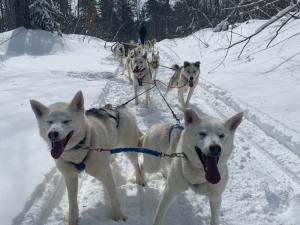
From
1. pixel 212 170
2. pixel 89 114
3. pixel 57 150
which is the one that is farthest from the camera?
pixel 89 114

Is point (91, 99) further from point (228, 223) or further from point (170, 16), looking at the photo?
point (170, 16)

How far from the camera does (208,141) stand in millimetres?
2840

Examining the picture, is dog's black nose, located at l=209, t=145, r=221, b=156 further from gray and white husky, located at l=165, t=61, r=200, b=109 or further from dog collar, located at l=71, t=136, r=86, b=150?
gray and white husky, located at l=165, t=61, r=200, b=109

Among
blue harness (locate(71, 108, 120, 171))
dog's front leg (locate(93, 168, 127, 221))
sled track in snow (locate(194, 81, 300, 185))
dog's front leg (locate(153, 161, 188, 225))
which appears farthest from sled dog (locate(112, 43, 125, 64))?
dog's front leg (locate(153, 161, 188, 225))

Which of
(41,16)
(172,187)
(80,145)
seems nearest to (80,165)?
(80,145)

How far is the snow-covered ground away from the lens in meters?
3.69

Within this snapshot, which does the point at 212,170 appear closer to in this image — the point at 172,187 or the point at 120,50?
the point at 172,187

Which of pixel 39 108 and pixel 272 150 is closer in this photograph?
pixel 39 108

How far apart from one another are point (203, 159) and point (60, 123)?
1.12 m

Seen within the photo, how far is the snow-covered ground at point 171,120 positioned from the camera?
369 centimetres

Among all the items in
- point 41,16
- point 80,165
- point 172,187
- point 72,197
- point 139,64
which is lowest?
point 72,197

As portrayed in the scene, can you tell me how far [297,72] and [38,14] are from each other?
536 inches

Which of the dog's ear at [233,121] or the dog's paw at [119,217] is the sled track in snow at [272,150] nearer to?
the dog's ear at [233,121]

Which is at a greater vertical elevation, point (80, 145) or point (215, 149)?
point (215, 149)
